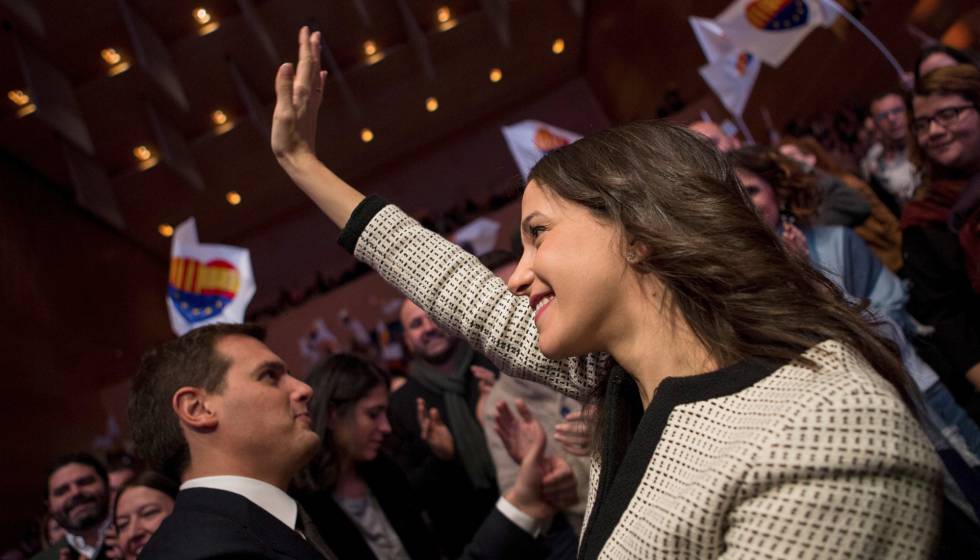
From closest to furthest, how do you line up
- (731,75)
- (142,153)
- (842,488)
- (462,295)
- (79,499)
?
(842,488), (462,295), (79,499), (731,75), (142,153)

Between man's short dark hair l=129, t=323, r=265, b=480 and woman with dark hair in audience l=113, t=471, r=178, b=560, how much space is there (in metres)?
0.39

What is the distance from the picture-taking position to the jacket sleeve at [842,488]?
0.80m

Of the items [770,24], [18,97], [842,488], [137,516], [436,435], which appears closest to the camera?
[842,488]

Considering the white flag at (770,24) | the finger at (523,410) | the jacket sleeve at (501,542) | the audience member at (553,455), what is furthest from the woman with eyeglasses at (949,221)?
the white flag at (770,24)

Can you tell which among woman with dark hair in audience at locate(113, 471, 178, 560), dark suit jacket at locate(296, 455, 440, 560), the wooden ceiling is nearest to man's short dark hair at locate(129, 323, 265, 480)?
woman with dark hair in audience at locate(113, 471, 178, 560)

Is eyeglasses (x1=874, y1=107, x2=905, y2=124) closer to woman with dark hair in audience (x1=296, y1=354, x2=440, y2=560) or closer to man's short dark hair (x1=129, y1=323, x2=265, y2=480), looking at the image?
woman with dark hair in audience (x1=296, y1=354, x2=440, y2=560)

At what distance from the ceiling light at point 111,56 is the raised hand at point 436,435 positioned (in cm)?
642

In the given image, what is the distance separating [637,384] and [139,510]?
1.66 m

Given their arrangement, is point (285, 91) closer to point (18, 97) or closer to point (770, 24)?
point (770, 24)

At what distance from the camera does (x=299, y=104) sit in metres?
1.54

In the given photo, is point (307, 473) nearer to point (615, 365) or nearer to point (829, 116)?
point (615, 365)

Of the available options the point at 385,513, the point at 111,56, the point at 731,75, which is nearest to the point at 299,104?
the point at 385,513

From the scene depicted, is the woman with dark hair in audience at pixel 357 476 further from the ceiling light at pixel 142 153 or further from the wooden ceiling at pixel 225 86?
the ceiling light at pixel 142 153

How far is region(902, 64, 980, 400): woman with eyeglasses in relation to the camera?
2189mm
